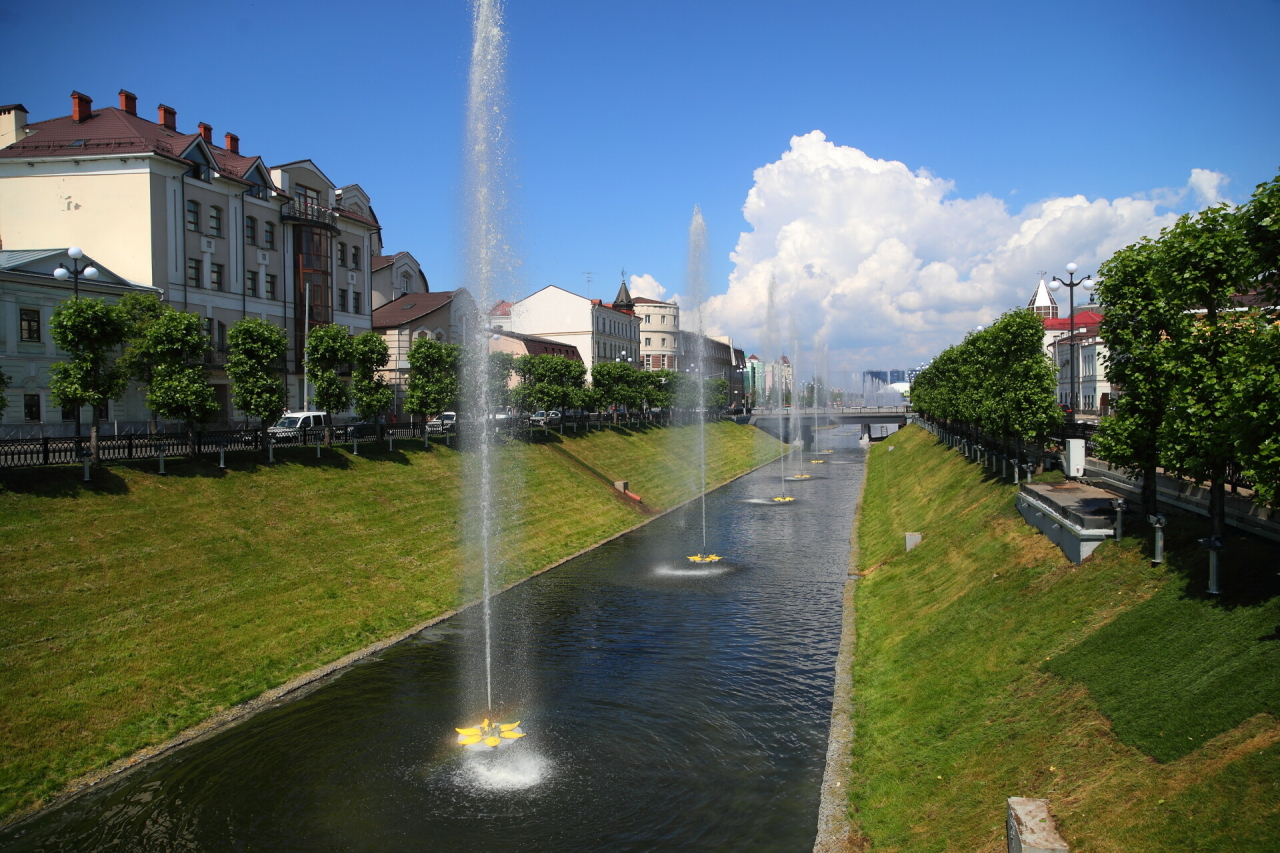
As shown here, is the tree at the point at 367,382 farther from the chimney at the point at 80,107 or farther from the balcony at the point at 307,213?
the chimney at the point at 80,107

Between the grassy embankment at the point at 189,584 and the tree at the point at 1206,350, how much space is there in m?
25.3

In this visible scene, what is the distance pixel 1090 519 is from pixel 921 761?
10032mm

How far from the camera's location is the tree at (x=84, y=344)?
32.4 metres

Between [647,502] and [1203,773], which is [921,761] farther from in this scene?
[647,502]

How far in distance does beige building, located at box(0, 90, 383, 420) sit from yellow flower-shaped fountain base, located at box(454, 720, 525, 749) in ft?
109

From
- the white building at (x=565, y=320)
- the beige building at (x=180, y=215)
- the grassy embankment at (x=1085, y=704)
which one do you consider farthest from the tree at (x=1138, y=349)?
the white building at (x=565, y=320)

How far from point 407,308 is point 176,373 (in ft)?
146

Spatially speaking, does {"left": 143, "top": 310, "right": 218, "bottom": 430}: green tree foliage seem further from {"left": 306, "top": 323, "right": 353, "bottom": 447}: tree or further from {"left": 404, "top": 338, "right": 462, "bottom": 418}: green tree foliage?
{"left": 404, "top": 338, "right": 462, "bottom": 418}: green tree foliage

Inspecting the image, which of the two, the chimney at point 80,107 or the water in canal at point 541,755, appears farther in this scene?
the chimney at point 80,107

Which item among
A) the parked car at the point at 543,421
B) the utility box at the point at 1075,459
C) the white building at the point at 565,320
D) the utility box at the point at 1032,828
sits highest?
the white building at the point at 565,320

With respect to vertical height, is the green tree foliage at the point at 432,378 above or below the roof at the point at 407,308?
below

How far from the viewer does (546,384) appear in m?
73.5

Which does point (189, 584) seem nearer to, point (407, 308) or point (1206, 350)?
point (1206, 350)

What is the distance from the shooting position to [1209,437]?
57.1 ft
